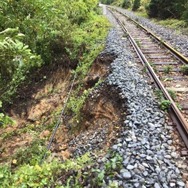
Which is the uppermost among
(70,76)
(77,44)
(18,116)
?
(77,44)

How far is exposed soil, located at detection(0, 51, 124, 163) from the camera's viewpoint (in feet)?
18.8

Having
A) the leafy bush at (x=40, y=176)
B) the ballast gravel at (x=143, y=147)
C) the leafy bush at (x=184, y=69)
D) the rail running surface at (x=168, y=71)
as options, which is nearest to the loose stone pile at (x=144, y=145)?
the ballast gravel at (x=143, y=147)

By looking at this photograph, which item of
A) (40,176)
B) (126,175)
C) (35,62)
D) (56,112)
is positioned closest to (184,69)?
(56,112)

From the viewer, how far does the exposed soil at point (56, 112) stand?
226 inches

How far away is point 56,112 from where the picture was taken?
25.3 ft

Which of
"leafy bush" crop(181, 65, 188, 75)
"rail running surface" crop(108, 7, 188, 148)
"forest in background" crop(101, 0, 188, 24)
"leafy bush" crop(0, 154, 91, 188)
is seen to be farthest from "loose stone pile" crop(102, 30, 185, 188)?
"forest in background" crop(101, 0, 188, 24)

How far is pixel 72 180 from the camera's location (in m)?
3.72

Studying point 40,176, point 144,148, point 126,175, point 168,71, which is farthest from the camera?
point 168,71

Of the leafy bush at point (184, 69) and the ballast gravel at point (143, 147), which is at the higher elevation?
the leafy bush at point (184, 69)

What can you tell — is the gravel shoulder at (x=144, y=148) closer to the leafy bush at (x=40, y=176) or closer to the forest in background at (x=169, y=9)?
the leafy bush at (x=40, y=176)

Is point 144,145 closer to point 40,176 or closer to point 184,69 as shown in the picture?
point 40,176

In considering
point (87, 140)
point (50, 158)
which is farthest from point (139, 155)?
point (50, 158)

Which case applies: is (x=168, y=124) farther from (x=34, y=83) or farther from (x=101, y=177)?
(x=34, y=83)

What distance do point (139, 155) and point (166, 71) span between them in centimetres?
427
